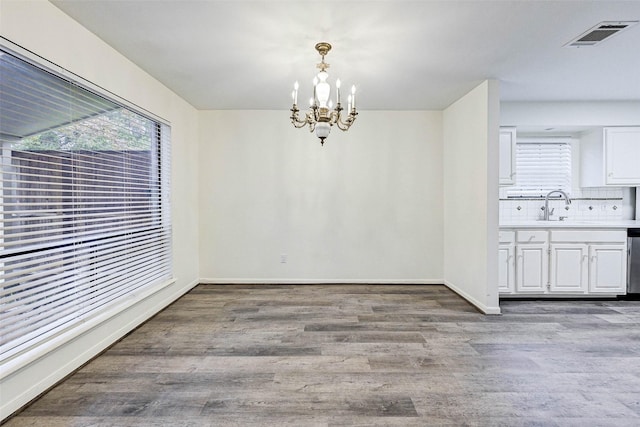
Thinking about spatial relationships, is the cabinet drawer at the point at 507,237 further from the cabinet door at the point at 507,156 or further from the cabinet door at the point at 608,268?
the cabinet door at the point at 608,268

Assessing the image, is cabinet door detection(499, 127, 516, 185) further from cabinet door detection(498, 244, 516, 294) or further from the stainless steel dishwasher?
the stainless steel dishwasher

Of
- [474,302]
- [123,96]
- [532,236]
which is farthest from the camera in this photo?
[532,236]

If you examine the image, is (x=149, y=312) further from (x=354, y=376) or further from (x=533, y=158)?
(x=533, y=158)

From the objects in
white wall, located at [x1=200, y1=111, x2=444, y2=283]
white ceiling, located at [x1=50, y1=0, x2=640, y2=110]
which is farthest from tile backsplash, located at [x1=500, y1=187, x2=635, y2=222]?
white ceiling, located at [x1=50, y1=0, x2=640, y2=110]

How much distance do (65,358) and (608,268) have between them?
5.55 m

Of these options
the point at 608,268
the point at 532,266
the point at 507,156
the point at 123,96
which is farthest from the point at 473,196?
the point at 123,96

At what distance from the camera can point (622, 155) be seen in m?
4.38

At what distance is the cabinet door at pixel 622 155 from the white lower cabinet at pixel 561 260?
0.81 meters

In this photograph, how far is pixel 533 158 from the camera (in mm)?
4848

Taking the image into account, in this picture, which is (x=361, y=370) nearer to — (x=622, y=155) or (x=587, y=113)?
(x=587, y=113)

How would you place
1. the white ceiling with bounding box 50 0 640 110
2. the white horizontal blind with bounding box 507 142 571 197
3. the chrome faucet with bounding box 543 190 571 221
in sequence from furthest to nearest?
the white horizontal blind with bounding box 507 142 571 197
the chrome faucet with bounding box 543 190 571 221
the white ceiling with bounding box 50 0 640 110

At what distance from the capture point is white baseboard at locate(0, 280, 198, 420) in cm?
193

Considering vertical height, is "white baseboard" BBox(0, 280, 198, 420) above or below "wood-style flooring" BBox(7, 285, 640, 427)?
above

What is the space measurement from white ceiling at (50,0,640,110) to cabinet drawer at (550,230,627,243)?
166 centimetres
